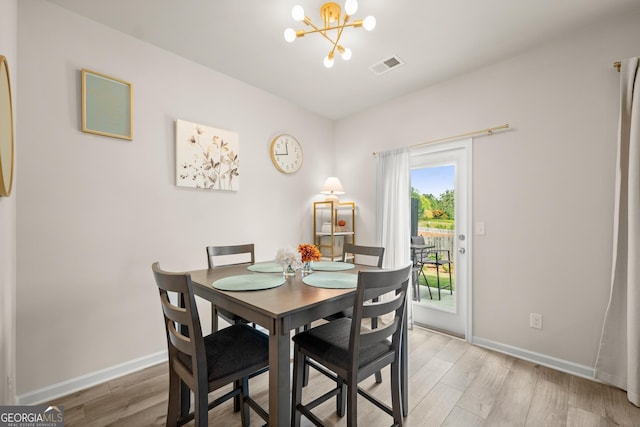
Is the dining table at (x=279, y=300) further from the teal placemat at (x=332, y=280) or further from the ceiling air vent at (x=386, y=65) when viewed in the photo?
the ceiling air vent at (x=386, y=65)

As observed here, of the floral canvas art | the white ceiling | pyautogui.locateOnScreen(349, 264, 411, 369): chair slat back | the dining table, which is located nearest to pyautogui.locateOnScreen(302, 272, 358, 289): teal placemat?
the dining table

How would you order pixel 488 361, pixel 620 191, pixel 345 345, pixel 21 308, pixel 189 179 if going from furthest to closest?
pixel 189 179 → pixel 488 361 → pixel 620 191 → pixel 21 308 → pixel 345 345

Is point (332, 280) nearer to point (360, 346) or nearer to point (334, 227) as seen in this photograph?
point (360, 346)

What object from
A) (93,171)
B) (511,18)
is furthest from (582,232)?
(93,171)

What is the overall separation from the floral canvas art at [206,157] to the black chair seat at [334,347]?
1.71 m

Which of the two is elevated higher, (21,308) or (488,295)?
(21,308)

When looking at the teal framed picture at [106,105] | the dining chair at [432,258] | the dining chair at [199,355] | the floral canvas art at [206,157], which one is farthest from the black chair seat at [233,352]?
the dining chair at [432,258]

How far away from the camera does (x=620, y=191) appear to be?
1913 millimetres

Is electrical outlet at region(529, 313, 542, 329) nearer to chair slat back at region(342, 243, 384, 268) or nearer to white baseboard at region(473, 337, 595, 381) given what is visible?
white baseboard at region(473, 337, 595, 381)

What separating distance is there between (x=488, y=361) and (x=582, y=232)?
49.4 inches

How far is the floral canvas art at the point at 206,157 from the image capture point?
2.44m

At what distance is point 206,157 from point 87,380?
1898mm

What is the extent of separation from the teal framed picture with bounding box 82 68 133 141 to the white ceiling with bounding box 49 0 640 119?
1.43 feet

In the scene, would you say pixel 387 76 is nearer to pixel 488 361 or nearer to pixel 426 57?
pixel 426 57
